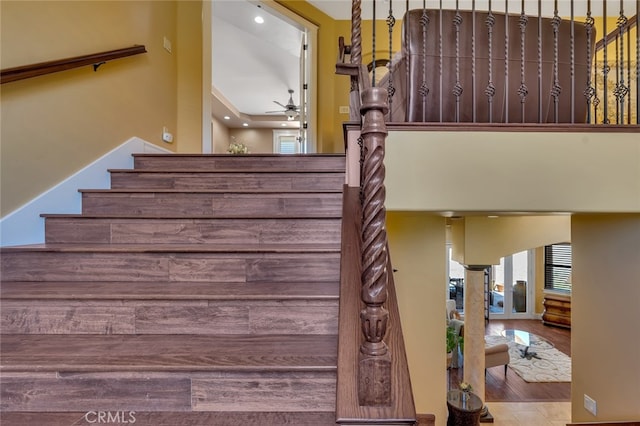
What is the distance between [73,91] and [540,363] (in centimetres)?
872

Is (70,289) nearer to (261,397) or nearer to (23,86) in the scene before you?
(261,397)

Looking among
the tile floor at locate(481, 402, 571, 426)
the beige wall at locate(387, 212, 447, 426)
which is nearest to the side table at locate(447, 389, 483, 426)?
the beige wall at locate(387, 212, 447, 426)

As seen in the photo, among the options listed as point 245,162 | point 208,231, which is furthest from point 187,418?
point 245,162

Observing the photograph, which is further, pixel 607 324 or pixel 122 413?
pixel 607 324

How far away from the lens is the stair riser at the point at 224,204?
6.63ft

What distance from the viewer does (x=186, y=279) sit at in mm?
1582

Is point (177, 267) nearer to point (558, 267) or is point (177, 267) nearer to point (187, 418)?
point (187, 418)

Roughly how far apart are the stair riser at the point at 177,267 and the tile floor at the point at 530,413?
16.9ft

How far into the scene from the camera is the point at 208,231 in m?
1.82

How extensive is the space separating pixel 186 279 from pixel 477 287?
4.21 meters

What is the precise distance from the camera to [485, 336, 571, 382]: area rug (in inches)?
267

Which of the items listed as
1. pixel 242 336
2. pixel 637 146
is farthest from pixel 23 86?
pixel 637 146

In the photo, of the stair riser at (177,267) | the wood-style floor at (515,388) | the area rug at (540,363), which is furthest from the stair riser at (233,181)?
the area rug at (540,363)

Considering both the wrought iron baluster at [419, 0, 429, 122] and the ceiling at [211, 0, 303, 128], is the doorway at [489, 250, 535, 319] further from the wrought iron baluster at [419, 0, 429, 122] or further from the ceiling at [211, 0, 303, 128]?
the wrought iron baluster at [419, 0, 429, 122]
